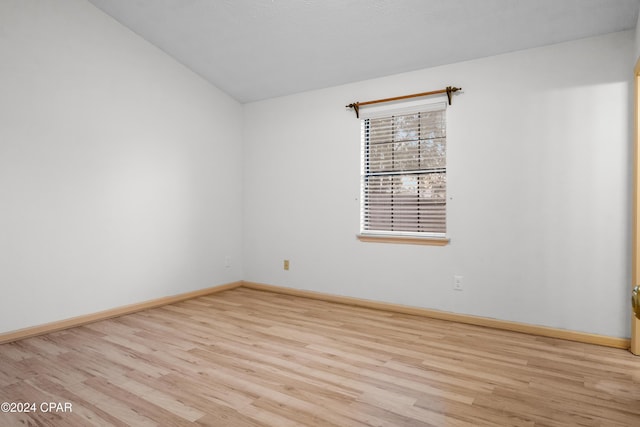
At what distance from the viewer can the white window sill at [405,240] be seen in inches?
134

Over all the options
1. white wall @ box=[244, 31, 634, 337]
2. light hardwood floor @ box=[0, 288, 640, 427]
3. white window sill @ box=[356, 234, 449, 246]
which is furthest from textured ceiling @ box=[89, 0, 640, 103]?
light hardwood floor @ box=[0, 288, 640, 427]

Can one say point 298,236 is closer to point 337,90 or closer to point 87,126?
point 337,90

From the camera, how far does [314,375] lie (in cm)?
221

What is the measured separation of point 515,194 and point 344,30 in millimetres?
1951

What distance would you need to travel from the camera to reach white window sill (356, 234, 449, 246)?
3395 mm

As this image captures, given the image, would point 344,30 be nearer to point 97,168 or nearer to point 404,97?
point 404,97

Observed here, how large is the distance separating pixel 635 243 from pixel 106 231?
4141 millimetres

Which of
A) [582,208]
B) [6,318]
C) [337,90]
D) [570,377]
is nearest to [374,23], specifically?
[337,90]

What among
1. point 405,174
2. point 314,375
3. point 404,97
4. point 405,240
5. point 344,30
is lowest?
point 314,375

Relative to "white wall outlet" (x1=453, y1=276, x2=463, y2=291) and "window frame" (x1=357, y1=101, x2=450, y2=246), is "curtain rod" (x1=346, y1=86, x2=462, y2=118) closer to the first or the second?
"window frame" (x1=357, y1=101, x2=450, y2=246)

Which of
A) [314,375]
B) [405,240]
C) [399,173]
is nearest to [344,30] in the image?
[399,173]

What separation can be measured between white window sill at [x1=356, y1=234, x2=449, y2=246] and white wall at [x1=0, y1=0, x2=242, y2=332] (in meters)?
1.83

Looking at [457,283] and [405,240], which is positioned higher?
[405,240]

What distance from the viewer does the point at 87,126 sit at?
329cm
